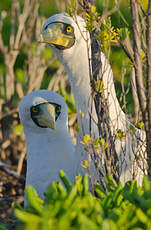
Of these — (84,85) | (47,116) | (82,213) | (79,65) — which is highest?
(79,65)

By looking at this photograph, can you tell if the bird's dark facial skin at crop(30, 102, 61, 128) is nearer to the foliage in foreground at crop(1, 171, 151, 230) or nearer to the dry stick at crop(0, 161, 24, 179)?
the foliage in foreground at crop(1, 171, 151, 230)

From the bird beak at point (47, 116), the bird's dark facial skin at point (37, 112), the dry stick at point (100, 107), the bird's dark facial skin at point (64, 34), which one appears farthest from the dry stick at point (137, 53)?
the bird's dark facial skin at point (37, 112)

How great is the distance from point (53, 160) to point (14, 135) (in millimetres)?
1869

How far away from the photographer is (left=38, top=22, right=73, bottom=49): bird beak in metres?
2.71

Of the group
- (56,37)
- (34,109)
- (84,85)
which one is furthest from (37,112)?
(56,37)

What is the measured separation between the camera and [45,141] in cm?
308

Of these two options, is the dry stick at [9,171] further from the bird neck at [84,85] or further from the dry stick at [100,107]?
the dry stick at [100,107]

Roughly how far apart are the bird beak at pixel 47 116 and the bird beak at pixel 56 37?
436 millimetres

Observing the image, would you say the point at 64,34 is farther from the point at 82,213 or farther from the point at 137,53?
the point at 82,213

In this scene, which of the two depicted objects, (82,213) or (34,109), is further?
(34,109)

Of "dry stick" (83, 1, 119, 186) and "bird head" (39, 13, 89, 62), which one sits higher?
"bird head" (39, 13, 89, 62)

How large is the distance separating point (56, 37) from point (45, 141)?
0.76m

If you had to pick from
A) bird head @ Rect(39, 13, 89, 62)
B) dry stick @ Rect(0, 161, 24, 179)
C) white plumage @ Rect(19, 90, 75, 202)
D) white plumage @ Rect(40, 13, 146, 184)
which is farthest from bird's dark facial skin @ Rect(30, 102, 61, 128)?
dry stick @ Rect(0, 161, 24, 179)

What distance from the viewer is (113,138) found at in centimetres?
256
